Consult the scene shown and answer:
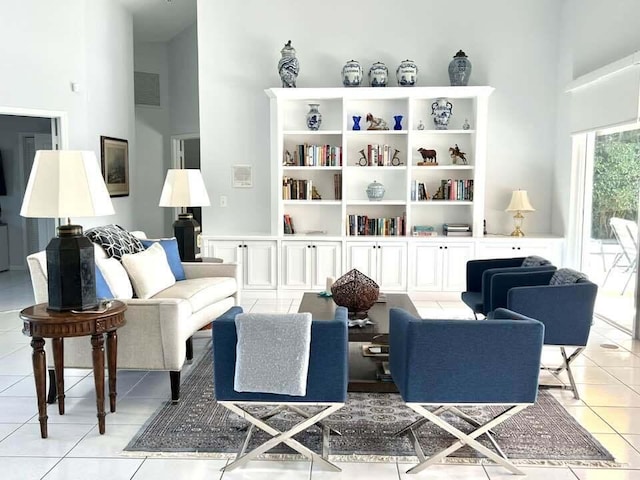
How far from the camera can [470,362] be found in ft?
8.91

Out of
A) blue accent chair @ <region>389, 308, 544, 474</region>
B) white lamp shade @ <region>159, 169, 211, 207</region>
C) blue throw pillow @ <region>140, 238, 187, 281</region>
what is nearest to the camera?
blue accent chair @ <region>389, 308, 544, 474</region>

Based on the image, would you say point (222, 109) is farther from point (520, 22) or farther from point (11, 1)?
point (520, 22)

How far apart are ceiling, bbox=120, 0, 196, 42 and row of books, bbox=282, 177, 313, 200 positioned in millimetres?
3210

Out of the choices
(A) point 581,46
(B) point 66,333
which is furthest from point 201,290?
(A) point 581,46

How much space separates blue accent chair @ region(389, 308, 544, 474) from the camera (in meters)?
2.69

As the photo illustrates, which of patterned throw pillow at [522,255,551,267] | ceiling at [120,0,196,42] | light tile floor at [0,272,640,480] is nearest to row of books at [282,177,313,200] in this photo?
light tile floor at [0,272,640,480]

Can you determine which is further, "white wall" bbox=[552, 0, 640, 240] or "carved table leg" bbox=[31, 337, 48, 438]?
A: "white wall" bbox=[552, 0, 640, 240]

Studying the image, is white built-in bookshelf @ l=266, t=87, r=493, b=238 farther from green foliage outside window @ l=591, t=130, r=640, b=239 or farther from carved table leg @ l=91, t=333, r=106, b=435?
carved table leg @ l=91, t=333, r=106, b=435

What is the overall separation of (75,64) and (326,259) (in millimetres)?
3607

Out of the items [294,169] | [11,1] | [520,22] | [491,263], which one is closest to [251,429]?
[491,263]

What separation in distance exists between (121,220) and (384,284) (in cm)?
366

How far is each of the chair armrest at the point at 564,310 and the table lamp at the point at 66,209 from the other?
2.72m

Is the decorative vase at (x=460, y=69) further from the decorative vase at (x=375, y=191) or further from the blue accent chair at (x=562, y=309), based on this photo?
the blue accent chair at (x=562, y=309)

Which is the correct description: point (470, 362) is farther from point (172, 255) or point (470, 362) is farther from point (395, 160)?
point (395, 160)
